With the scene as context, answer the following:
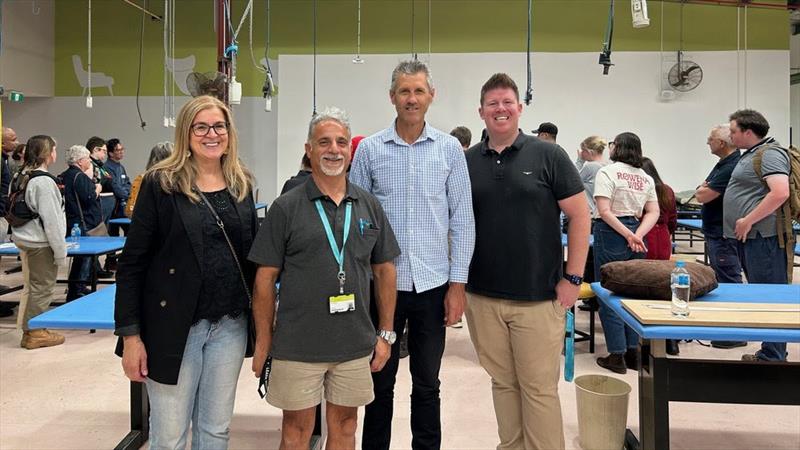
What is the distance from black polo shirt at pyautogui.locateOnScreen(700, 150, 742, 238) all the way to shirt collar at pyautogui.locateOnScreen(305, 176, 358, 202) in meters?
2.99

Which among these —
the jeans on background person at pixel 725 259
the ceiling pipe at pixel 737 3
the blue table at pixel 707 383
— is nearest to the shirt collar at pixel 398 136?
the blue table at pixel 707 383

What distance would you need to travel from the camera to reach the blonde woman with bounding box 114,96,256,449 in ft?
4.91

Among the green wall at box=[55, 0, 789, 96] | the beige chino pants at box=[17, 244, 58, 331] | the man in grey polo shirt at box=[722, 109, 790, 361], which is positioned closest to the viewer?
the man in grey polo shirt at box=[722, 109, 790, 361]

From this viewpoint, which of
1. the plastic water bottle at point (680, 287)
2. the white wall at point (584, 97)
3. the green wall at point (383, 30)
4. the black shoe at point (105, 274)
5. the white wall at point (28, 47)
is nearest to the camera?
the plastic water bottle at point (680, 287)

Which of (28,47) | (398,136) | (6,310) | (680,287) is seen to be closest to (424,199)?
(398,136)

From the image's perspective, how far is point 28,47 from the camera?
890 centimetres

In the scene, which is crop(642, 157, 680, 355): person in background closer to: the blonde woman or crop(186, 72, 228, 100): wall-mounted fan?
the blonde woman

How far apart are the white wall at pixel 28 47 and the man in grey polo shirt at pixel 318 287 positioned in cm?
906

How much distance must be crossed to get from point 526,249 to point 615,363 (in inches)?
73.3

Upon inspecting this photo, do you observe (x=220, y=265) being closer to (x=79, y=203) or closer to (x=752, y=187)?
(x=752, y=187)

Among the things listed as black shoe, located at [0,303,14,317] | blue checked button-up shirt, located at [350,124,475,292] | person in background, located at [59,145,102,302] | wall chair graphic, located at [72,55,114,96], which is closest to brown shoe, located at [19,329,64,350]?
person in background, located at [59,145,102,302]

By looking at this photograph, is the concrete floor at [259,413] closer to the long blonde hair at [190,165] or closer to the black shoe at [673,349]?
the black shoe at [673,349]

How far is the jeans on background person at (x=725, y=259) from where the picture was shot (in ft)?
12.3

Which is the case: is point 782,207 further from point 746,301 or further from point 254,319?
point 254,319
